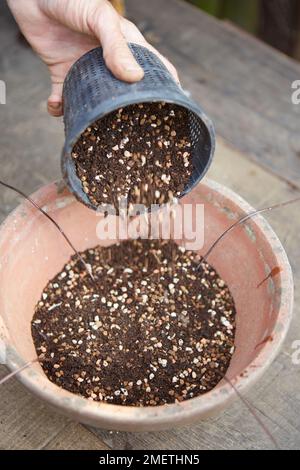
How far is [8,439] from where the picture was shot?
141 cm

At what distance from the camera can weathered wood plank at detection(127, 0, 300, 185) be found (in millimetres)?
2105

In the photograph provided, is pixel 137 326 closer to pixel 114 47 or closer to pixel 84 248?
pixel 84 248

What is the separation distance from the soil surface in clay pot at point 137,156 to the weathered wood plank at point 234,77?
0.71 meters

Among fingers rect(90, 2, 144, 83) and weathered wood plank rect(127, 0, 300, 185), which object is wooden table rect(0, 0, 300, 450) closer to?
weathered wood plank rect(127, 0, 300, 185)

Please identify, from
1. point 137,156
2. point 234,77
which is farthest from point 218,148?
point 137,156

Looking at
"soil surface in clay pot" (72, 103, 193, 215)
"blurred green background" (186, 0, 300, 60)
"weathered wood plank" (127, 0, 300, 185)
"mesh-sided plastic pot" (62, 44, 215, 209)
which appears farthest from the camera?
"blurred green background" (186, 0, 300, 60)

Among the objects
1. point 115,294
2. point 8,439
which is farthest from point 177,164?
point 8,439

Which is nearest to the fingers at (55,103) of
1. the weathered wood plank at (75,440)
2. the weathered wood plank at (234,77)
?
the weathered wood plank at (234,77)

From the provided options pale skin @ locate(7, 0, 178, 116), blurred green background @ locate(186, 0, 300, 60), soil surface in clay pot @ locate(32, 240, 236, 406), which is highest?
pale skin @ locate(7, 0, 178, 116)

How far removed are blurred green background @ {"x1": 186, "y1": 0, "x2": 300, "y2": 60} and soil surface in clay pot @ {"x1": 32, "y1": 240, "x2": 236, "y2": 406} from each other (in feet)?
5.54

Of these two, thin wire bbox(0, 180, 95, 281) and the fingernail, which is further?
the fingernail

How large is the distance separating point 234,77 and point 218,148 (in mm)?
400

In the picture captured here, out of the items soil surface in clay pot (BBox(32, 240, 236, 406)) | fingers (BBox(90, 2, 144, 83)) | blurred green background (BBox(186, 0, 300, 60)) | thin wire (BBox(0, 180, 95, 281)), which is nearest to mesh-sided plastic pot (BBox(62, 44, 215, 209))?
fingers (BBox(90, 2, 144, 83))

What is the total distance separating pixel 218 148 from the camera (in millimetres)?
2074
